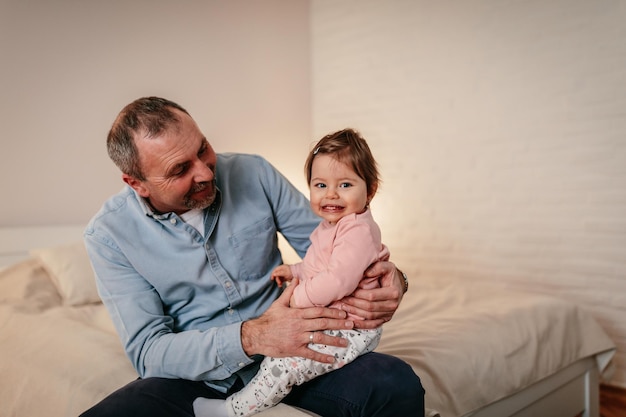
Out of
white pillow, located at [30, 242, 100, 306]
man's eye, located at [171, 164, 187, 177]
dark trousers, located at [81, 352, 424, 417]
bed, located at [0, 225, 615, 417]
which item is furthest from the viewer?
white pillow, located at [30, 242, 100, 306]

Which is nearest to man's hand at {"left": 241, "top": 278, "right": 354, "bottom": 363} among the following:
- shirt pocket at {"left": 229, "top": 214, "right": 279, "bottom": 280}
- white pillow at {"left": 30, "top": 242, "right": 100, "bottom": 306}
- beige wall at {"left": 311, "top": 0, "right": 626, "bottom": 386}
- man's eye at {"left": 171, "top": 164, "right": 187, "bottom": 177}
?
shirt pocket at {"left": 229, "top": 214, "right": 279, "bottom": 280}

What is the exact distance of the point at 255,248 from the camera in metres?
1.64

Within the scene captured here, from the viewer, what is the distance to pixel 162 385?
4.54ft

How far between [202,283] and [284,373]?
1.26 feet

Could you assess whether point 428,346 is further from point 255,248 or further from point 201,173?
point 201,173

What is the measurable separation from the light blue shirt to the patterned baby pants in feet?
0.23

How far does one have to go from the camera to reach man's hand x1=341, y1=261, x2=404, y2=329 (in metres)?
1.33

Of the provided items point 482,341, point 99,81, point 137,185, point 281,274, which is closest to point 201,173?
point 137,185

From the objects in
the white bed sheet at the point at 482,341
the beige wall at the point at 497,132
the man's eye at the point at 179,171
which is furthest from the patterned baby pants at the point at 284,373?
the beige wall at the point at 497,132

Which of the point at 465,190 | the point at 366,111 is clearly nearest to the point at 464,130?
the point at 465,190

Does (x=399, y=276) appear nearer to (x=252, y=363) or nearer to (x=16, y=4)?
(x=252, y=363)

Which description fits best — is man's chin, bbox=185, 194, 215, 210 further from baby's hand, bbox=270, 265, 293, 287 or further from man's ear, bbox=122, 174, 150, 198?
baby's hand, bbox=270, 265, 293, 287

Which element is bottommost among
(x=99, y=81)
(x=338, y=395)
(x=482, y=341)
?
(x=482, y=341)

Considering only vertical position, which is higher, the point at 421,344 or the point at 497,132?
the point at 497,132
